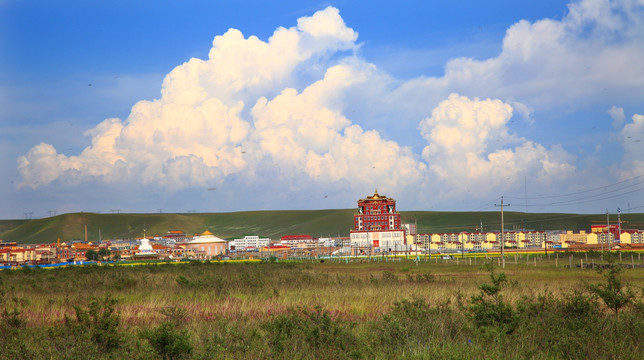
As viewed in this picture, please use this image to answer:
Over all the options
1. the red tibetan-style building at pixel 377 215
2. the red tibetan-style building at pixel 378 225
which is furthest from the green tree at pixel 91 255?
A: the red tibetan-style building at pixel 377 215

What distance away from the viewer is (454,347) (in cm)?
1229

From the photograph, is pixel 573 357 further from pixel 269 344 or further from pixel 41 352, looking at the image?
pixel 41 352

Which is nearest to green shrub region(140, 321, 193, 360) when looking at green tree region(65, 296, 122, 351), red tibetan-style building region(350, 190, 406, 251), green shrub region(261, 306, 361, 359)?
green shrub region(261, 306, 361, 359)

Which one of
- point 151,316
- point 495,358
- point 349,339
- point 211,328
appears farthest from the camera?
A: point 151,316

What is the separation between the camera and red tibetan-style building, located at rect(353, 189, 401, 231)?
186500 mm

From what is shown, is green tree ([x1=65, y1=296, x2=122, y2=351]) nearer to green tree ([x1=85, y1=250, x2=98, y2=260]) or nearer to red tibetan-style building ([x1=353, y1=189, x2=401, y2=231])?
green tree ([x1=85, y1=250, x2=98, y2=260])

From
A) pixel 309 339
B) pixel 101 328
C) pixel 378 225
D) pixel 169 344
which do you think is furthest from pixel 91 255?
pixel 169 344

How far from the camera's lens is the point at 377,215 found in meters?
187

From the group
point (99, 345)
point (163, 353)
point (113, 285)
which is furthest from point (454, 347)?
point (113, 285)

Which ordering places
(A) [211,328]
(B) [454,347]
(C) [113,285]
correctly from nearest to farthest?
(B) [454,347] → (A) [211,328] → (C) [113,285]

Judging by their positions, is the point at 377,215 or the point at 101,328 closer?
the point at 101,328

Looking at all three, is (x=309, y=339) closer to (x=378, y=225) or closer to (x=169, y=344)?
(x=169, y=344)

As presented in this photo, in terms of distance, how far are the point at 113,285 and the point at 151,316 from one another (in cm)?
1235

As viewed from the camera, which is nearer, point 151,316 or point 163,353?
point 163,353
